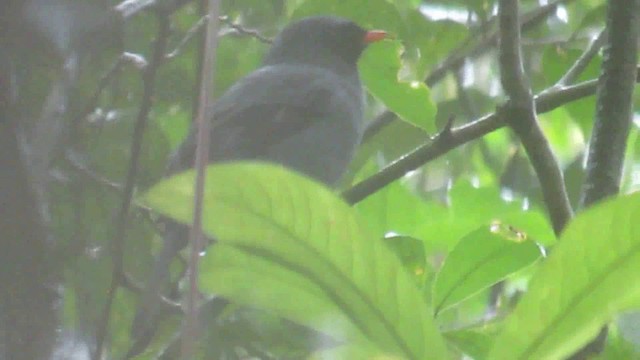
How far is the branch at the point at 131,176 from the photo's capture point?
2.21 ft

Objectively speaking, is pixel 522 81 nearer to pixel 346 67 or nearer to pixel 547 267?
pixel 547 267

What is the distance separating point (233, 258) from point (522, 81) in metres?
0.70

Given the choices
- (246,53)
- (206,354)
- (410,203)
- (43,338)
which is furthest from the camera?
(246,53)

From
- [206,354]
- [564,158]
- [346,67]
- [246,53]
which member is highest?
[206,354]

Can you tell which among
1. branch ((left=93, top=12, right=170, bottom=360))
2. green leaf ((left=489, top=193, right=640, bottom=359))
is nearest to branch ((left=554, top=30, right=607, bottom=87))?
branch ((left=93, top=12, right=170, bottom=360))

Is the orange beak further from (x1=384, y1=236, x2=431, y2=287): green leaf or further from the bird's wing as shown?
(x1=384, y1=236, x2=431, y2=287): green leaf

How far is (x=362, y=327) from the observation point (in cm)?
66

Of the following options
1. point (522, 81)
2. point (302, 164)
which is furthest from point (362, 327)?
point (302, 164)

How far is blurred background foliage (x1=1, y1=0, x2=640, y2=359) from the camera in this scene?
1.79 feet

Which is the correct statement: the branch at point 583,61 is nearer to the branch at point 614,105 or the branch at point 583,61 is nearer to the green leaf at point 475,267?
the branch at point 614,105

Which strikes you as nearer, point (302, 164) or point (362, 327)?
point (362, 327)

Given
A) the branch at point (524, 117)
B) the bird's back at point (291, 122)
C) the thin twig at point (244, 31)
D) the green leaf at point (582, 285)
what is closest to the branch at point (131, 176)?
the green leaf at point (582, 285)

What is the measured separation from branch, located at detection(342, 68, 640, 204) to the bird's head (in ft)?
2.88

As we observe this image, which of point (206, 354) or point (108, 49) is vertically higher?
point (108, 49)
